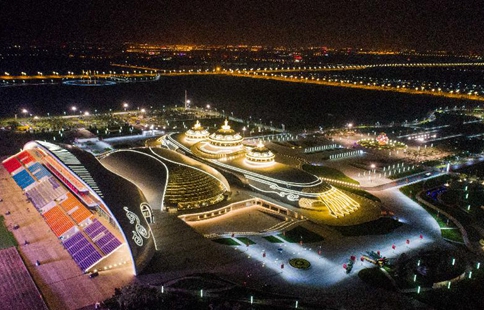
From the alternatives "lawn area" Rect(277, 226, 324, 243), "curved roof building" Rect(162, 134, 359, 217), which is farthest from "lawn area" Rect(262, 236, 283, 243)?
"curved roof building" Rect(162, 134, 359, 217)

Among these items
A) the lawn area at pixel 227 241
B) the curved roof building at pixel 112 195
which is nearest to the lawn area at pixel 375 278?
the lawn area at pixel 227 241

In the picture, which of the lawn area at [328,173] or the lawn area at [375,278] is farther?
the lawn area at [328,173]

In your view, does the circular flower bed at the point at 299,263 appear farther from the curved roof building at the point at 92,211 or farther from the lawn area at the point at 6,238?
the lawn area at the point at 6,238

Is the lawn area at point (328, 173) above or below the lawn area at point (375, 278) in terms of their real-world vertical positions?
above

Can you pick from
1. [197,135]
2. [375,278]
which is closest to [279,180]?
[375,278]

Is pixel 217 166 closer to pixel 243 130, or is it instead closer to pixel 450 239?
pixel 450 239

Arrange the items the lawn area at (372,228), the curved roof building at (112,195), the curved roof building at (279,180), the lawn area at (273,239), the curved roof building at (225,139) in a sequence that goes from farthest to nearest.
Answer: the curved roof building at (225,139), the curved roof building at (279,180), the lawn area at (372,228), the lawn area at (273,239), the curved roof building at (112,195)

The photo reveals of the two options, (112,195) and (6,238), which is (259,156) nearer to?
(112,195)
